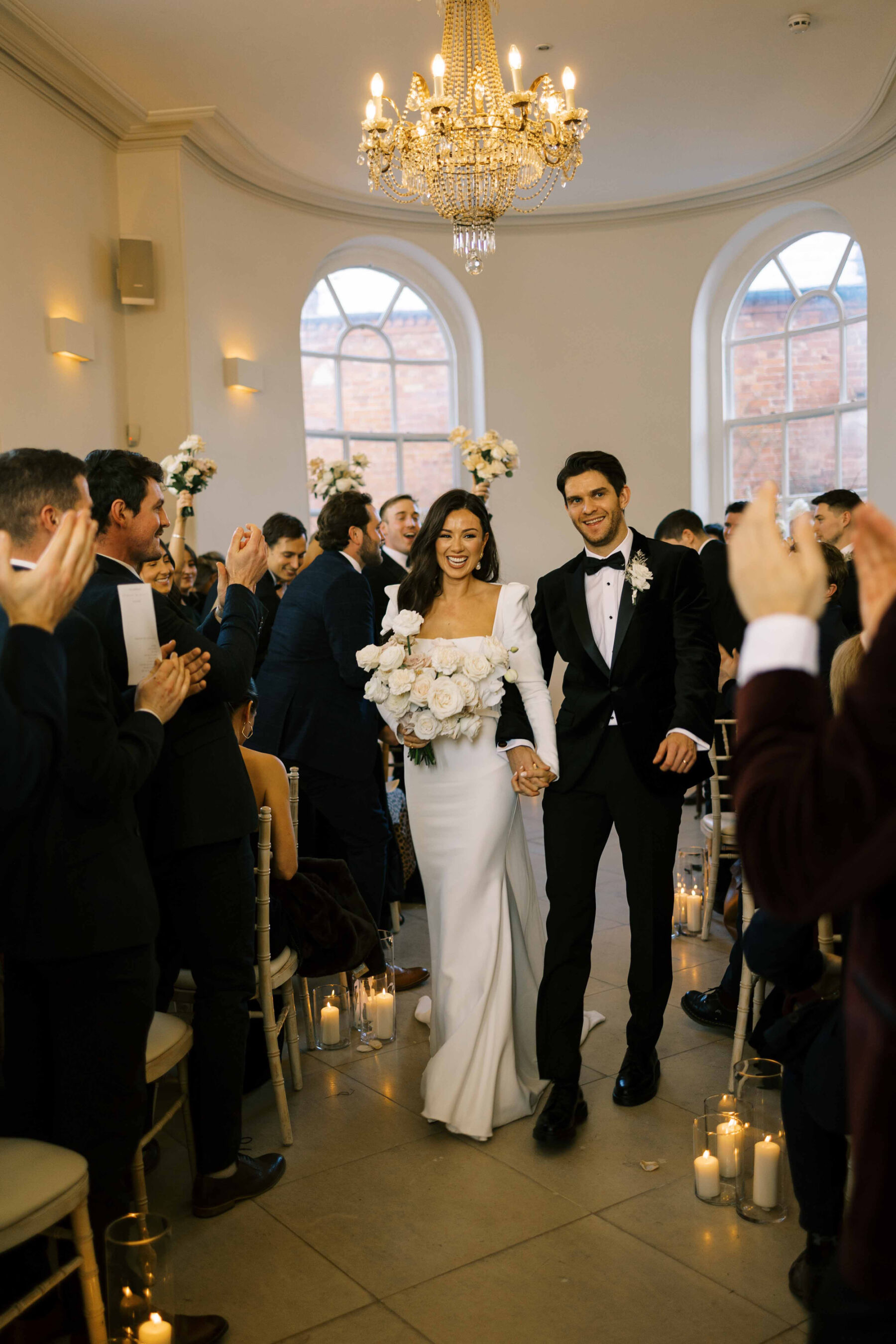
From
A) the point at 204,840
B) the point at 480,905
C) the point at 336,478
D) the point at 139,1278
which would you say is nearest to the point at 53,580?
the point at 204,840

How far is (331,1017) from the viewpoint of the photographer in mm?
3992

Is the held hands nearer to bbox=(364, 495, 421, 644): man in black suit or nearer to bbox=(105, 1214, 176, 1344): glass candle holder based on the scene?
bbox=(105, 1214, 176, 1344): glass candle holder

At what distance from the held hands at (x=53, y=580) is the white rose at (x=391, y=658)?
1618 millimetres

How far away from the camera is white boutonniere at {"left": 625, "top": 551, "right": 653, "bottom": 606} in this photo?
3.37 meters

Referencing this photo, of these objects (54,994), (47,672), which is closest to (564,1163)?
(54,994)

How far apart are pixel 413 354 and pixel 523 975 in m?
8.56

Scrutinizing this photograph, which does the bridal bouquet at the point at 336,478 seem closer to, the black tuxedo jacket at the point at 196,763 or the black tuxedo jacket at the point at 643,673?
the black tuxedo jacket at the point at 643,673

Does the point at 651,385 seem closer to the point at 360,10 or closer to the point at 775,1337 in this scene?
the point at 360,10

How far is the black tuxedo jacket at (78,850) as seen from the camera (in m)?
2.13

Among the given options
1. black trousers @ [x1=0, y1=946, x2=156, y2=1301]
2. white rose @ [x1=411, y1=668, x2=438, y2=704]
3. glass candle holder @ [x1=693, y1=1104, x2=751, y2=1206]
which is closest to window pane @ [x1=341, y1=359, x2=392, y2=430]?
white rose @ [x1=411, y1=668, x2=438, y2=704]

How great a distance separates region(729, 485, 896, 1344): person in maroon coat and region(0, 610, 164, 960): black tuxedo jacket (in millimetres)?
1360

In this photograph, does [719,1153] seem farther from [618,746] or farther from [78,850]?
[78,850]

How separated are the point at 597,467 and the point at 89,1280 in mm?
2533

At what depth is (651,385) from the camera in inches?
424
